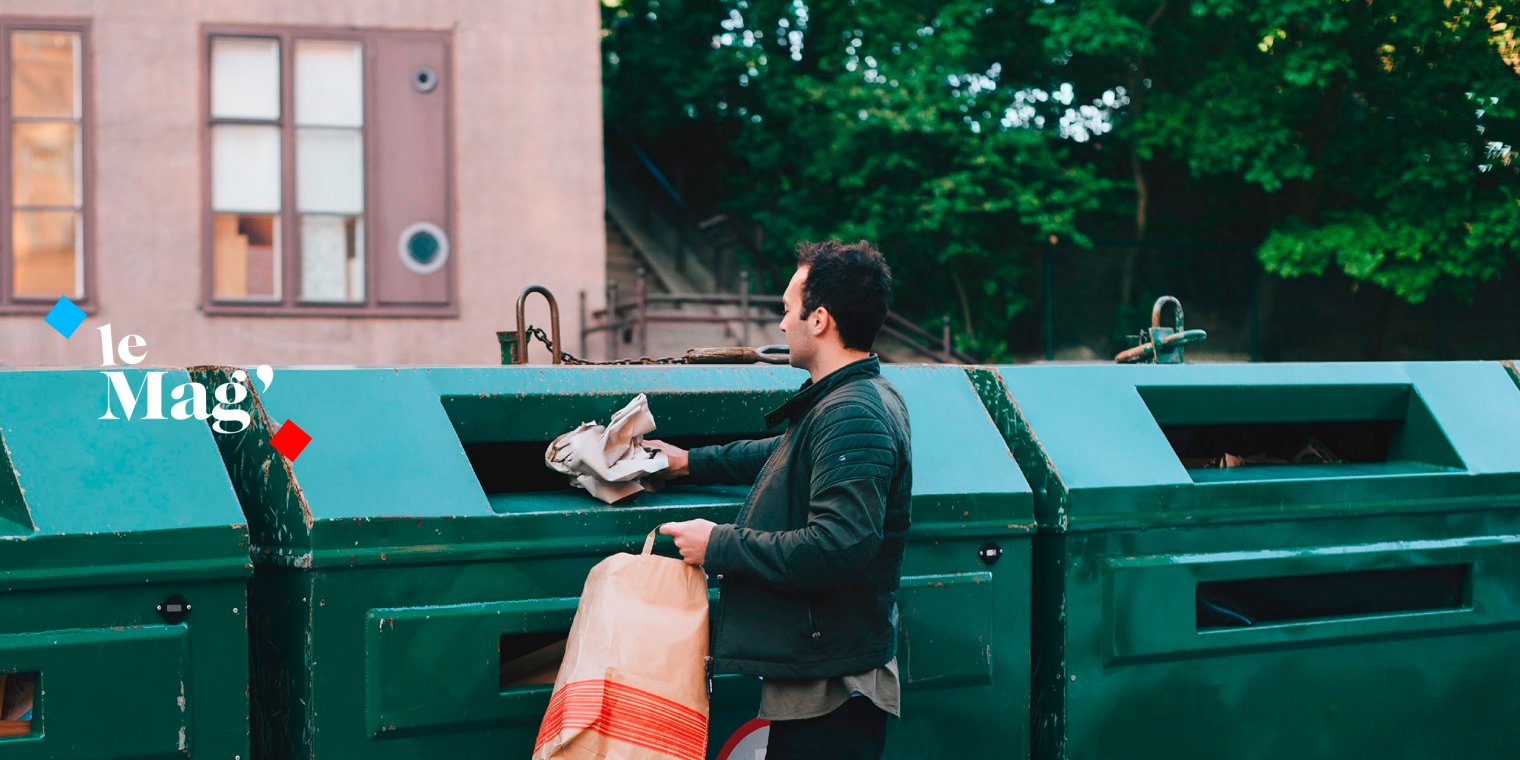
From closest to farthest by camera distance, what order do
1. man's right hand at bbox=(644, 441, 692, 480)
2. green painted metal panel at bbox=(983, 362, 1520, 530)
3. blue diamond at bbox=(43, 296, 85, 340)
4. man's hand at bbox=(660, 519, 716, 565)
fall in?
man's hand at bbox=(660, 519, 716, 565), man's right hand at bbox=(644, 441, 692, 480), blue diamond at bbox=(43, 296, 85, 340), green painted metal panel at bbox=(983, 362, 1520, 530)

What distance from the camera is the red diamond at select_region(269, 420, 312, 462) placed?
2.80m

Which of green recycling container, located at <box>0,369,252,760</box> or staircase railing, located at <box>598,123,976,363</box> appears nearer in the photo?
green recycling container, located at <box>0,369,252,760</box>

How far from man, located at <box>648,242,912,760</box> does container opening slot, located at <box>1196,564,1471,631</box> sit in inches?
48.5

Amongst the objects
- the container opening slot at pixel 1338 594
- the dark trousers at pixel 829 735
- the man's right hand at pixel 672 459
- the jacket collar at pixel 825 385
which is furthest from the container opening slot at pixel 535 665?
the container opening slot at pixel 1338 594

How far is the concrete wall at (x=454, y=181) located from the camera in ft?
34.8

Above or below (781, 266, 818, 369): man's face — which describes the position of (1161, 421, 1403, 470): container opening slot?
below

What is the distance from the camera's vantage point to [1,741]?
250 centimetres

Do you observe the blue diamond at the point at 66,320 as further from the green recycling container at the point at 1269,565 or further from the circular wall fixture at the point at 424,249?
the circular wall fixture at the point at 424,249

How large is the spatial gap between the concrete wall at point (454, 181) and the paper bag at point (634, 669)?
812 centimetres

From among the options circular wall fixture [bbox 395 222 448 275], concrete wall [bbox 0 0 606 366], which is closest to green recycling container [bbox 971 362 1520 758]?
concrete wall [bbox 0 0 606 366]

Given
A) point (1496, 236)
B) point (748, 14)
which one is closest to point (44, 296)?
point (748, 14)

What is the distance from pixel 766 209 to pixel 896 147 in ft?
7.03

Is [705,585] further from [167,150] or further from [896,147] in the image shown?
[896,147]

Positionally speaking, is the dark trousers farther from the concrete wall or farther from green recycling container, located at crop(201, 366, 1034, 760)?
the concrete wall
